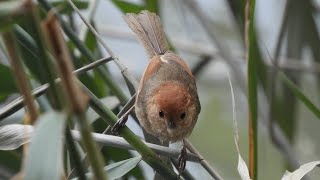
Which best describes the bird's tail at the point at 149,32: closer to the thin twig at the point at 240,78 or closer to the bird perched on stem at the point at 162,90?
the bird perched on stem at the point at 162,90

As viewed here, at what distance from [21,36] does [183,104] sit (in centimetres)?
76

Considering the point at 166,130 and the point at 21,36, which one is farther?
the point at 166,130

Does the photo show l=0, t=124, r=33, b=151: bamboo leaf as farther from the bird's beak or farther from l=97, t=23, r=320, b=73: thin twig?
l=97, t=23, r=320, b=73: thin twig

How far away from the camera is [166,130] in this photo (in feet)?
6.82

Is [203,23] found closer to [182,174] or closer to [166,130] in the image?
[166,130]

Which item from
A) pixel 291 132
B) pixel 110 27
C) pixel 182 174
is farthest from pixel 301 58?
pixel 182 174

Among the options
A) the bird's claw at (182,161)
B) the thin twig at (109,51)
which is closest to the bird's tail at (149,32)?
the thin twig at (109,51)

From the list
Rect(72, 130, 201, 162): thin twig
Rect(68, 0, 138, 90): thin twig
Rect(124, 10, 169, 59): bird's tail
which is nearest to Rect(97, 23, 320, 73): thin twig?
Rect(124, 10, 169, 59): bird's tail

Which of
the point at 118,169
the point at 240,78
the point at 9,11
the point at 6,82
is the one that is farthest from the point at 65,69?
the point at 240,78

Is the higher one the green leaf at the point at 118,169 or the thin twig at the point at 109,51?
the thin twig at the point at 109,51

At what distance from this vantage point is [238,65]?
276cm

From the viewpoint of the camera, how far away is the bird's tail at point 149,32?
244cm

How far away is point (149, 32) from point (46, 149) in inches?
64.9

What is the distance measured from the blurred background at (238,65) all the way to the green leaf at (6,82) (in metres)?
0.25
